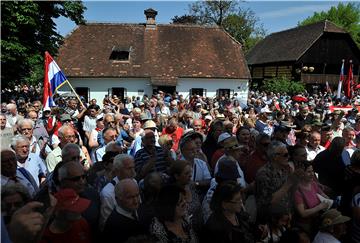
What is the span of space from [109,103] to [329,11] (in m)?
57.5

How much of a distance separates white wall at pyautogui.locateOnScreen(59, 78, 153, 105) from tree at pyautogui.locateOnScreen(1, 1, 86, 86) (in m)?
7.18

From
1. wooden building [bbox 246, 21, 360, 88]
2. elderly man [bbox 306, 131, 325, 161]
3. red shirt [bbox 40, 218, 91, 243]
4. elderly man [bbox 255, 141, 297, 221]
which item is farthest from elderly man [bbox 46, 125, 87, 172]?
wooden building [bbox 246, 21, 360, 88]

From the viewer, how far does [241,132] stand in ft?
19.8

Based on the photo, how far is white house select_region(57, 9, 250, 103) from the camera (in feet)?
94.2

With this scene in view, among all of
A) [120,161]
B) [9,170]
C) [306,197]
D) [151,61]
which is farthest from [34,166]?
[151,61]

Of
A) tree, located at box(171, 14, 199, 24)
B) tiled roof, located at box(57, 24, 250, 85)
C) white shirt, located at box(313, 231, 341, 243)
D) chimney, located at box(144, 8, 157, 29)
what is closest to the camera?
white shirt, located at box(313, 231, 341, 243)

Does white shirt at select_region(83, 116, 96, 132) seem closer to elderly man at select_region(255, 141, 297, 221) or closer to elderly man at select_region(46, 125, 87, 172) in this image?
elderly man at select_region(46, 125, 87, 172)

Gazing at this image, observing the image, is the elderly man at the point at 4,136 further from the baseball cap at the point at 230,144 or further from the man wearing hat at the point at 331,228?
the man wearing hat at the point at 331,228

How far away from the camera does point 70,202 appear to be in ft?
9.83

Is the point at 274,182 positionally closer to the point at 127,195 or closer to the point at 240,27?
the point at 127,195

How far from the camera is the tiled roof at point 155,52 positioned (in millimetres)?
28880

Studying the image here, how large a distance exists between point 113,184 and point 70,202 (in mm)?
798

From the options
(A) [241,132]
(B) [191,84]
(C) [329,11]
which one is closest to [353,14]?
(C) [329,11]

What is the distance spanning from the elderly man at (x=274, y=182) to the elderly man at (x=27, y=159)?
2622 mm
